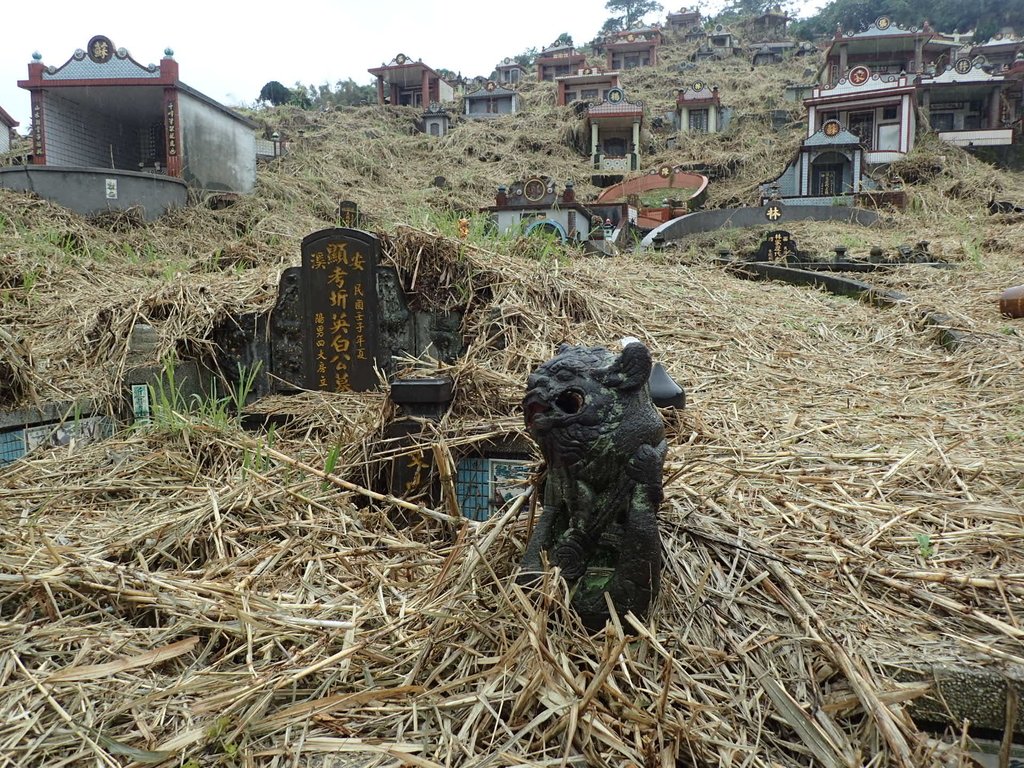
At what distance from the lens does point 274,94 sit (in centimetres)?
3872

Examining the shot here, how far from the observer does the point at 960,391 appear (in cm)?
470

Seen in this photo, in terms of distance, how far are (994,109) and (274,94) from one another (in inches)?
1319

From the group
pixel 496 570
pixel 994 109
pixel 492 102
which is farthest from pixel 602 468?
pixel 492 102

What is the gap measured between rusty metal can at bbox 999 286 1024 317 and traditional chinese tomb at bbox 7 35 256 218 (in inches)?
526

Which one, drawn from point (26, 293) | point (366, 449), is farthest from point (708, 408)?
point (26, 293)

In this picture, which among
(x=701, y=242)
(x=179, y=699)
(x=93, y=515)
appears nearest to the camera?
(x=179, y=699)

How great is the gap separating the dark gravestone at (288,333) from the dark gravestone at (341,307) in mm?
135

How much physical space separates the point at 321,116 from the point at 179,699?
31.5 meters

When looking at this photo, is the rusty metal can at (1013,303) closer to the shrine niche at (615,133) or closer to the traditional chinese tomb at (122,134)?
the traditional chinese tomb at (122,134)

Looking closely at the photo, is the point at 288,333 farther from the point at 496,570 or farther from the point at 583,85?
the point at 583,85

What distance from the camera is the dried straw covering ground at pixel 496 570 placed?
185 cm

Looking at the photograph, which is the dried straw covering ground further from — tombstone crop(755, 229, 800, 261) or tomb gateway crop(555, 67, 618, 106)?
tomb gateway crop(555, 67, 618, 106)

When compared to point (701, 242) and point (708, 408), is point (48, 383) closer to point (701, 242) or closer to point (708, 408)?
point (708, 408)

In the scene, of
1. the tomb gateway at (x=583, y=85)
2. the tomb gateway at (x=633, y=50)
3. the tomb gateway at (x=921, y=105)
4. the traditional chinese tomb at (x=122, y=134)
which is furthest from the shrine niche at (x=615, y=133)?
the tomb gateway at (x=633, y=50)
